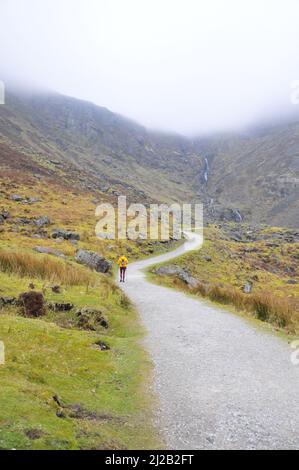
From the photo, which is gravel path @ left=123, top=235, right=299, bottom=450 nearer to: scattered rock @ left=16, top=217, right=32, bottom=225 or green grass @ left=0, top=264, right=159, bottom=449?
green grass @ left=0, top=264, right=159, bottom=449

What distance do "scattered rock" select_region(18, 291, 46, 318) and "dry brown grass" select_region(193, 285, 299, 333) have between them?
31.9ft

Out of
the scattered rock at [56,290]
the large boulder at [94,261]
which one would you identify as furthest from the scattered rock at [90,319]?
the large boulder at [94,261]

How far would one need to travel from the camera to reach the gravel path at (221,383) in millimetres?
7734

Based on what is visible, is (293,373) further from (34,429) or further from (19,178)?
(19,178)

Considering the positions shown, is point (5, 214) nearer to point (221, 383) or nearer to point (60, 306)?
point (60, 306)

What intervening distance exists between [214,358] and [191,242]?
55.9 metres

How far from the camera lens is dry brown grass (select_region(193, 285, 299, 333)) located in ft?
59.0

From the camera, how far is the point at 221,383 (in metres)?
10.2

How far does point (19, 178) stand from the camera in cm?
8088

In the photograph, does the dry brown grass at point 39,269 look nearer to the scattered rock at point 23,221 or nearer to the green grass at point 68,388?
the green grass at point 68,388

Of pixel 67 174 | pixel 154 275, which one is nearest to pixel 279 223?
pixel 67 174

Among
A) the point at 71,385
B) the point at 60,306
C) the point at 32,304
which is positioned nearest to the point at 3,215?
the point at 60,306

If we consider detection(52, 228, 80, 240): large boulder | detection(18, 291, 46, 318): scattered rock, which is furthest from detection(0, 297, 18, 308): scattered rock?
detection(52, 228, 80, 240): large boulder
